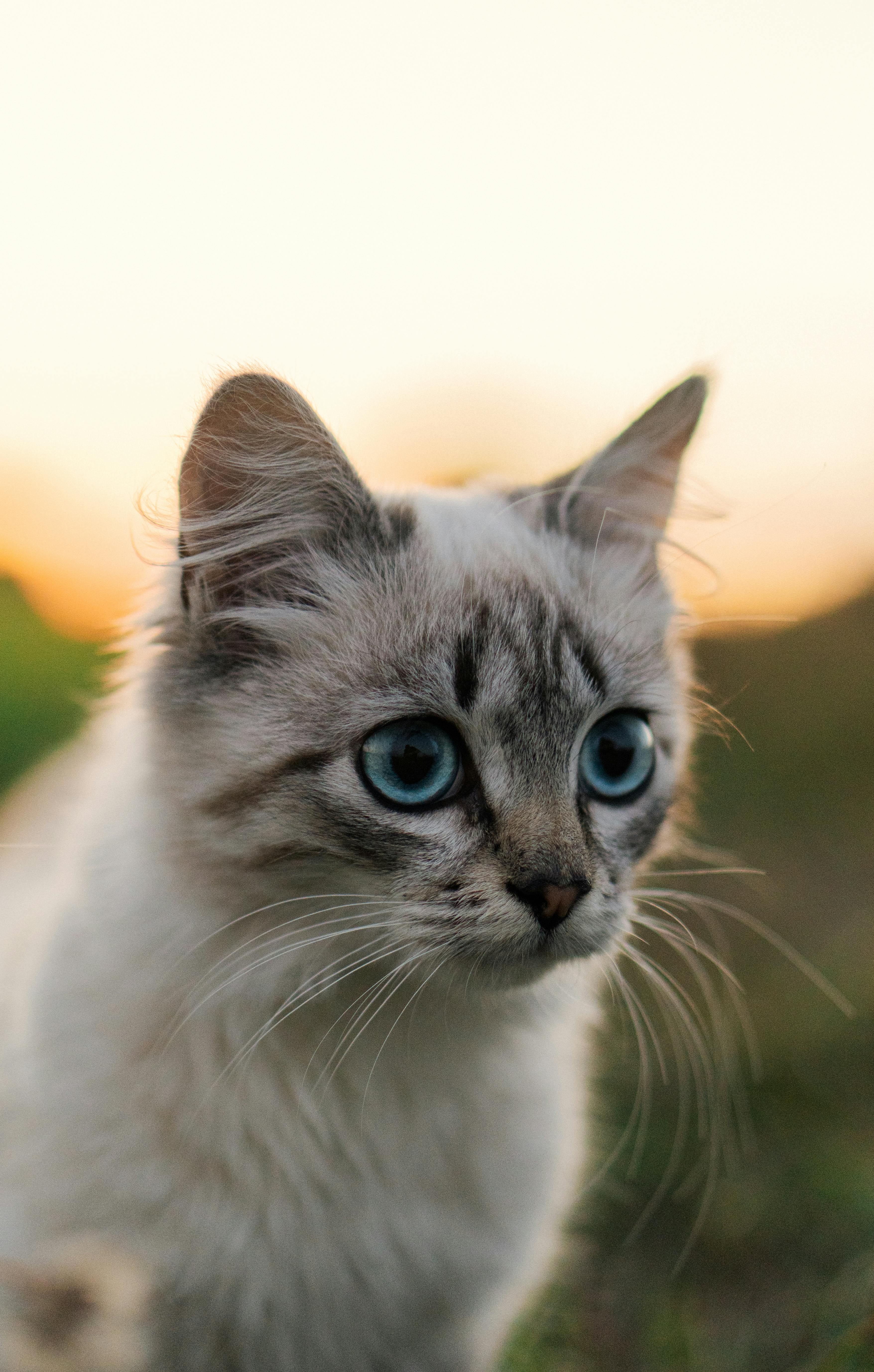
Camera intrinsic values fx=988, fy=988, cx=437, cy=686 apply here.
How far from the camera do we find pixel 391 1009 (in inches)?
57.8

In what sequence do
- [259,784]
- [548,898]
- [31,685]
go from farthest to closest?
[31,685] < [259,784] < [548,898]

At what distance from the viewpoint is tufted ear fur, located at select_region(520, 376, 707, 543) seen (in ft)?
5.20

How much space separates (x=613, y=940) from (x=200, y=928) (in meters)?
0.58

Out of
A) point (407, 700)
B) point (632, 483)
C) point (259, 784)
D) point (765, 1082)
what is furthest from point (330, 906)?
point (765, 1082)

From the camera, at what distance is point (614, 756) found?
144cm

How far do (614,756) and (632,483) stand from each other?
0.51 m

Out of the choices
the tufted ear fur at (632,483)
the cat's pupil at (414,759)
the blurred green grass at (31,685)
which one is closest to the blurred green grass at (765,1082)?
the blurred green grass at (31,685)

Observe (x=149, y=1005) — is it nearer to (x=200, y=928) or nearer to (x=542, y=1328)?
(x=200, y=928)

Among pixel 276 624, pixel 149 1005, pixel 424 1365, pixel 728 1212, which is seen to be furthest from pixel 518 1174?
pixel 276 624

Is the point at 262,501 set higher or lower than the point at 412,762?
higher

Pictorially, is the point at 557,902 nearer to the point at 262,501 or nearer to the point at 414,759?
the point at 414,759

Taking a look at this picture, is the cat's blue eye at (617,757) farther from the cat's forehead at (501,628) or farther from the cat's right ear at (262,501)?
the cat's right ear at (262,501)

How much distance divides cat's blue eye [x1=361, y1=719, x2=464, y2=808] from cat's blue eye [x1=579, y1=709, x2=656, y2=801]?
0.20 m

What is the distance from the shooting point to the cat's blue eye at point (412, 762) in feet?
4.18
